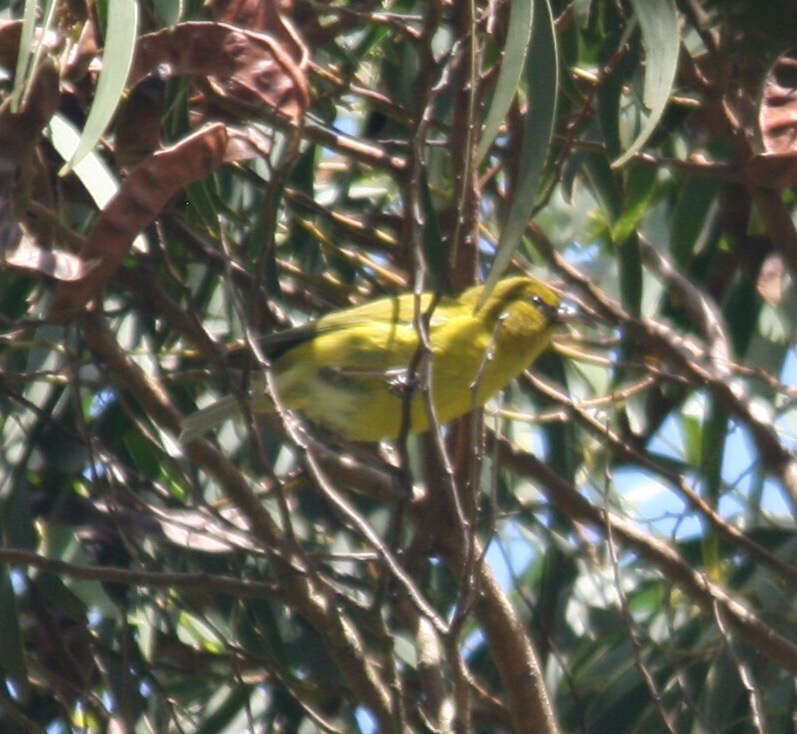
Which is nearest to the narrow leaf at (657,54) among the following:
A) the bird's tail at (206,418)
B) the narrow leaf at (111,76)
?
the narrow leaf at (111,76)

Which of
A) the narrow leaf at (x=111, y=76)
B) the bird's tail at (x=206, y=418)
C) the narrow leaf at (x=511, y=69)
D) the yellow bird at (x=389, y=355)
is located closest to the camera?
the narrow leaf at (x=111, y=76)

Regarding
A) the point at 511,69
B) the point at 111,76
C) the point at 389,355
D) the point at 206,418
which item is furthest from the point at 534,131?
the point at 389,355

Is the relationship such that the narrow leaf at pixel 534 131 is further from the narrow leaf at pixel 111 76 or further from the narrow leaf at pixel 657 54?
the narrow leaf at pixel 111 76

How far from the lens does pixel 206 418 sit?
3.36 metres

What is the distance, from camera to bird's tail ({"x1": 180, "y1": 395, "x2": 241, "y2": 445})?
9.78 ft

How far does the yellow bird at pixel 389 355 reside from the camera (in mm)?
3678

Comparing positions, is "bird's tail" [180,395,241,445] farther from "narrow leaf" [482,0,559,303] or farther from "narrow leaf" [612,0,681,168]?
"narrow leaf" [612,0,681,168]

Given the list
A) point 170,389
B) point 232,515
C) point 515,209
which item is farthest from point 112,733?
point 515,209

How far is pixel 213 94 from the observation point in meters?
3.12

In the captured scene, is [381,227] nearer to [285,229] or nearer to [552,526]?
[285,229]

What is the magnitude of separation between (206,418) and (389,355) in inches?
27.5

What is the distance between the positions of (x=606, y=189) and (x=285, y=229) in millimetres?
991

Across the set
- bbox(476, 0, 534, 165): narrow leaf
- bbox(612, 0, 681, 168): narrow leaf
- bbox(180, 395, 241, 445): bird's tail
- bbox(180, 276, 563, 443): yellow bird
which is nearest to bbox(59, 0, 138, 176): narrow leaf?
bbox(476, 0, 534, 165): narrow leaf

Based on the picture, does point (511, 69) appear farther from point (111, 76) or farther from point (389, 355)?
point (389, 355)
